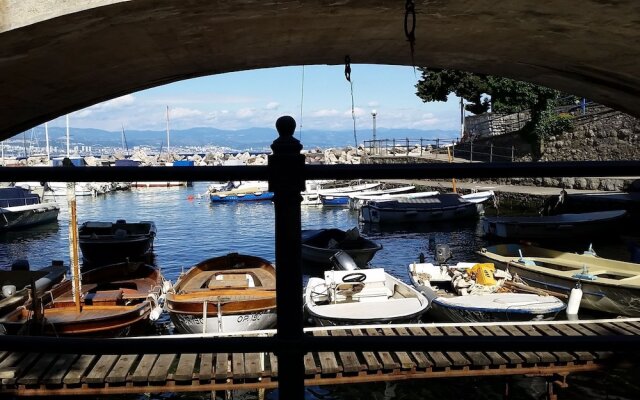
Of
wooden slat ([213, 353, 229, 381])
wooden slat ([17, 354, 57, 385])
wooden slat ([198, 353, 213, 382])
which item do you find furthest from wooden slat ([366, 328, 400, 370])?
wooden slat ([17, 354, 57, 385])

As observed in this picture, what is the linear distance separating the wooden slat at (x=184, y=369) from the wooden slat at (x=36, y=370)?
184 centimetres

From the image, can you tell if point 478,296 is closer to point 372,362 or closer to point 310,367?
point 372,362

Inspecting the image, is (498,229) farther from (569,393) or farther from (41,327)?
(41,327)

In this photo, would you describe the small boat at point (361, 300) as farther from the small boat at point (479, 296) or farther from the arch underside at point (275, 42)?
the arch underside at point (275, 42)

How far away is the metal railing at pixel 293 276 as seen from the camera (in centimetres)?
147

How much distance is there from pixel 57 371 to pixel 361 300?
20.4ft

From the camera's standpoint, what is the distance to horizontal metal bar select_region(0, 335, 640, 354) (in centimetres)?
149

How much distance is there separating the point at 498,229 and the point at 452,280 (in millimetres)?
11798

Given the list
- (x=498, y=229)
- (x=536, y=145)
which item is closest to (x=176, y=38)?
(x=498, y=229)

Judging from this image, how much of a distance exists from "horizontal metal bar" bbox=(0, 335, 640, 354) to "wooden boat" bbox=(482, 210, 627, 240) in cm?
2355

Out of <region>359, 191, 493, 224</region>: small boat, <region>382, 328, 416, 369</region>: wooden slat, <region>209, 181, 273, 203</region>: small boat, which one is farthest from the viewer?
<region>209, 181, 273, 203</region>: small boat

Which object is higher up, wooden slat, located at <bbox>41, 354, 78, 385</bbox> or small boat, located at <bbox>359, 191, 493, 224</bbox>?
small boat, located at <bbox>359, 191, 493, 224</bbox>

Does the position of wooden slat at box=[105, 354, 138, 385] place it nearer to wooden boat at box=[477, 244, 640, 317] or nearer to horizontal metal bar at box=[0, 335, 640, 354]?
horizontal metal bar at box=[0, 335, 640, 354]

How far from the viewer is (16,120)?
19.3 ft
